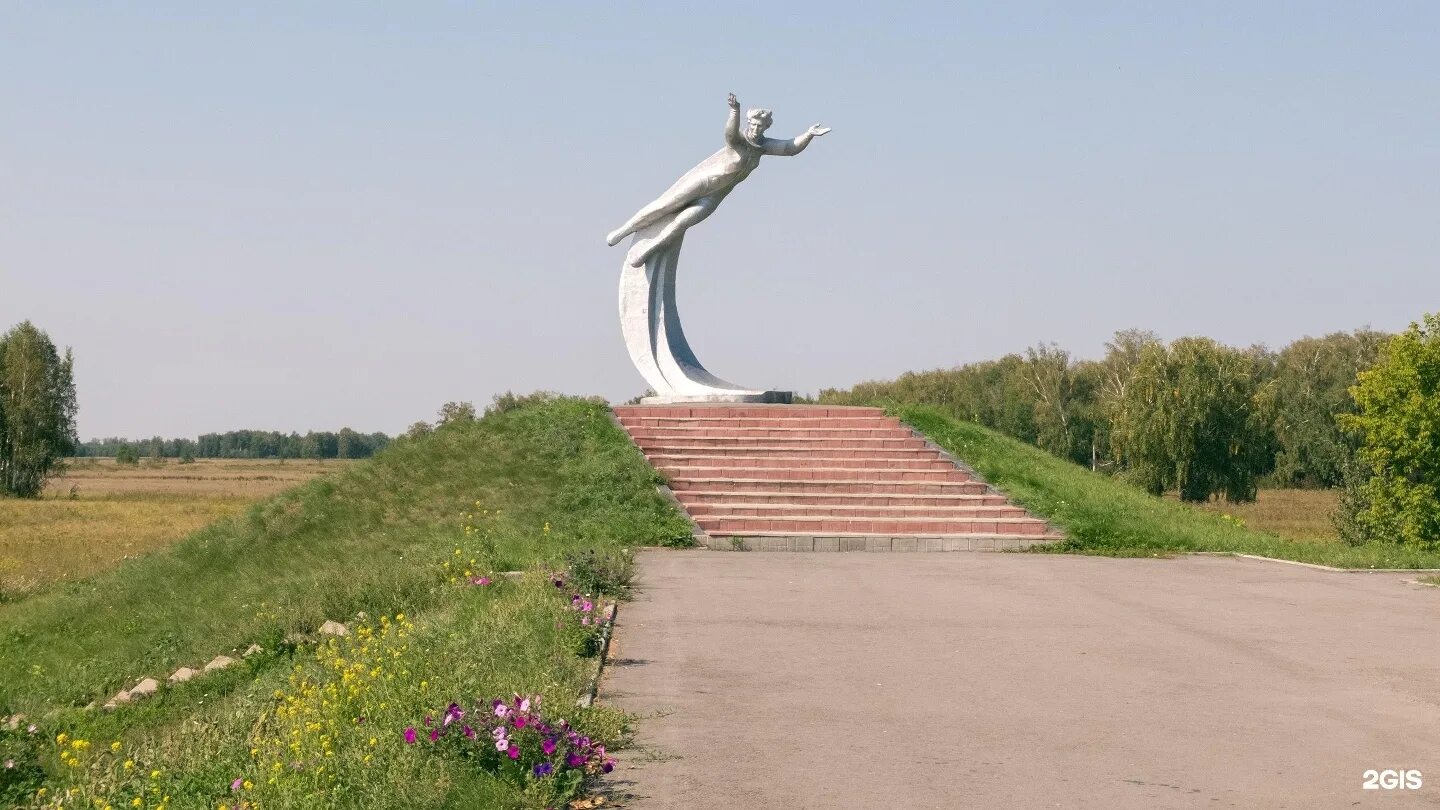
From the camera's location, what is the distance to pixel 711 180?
20.5m

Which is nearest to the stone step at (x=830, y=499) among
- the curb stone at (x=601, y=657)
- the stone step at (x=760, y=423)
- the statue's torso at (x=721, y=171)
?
the stone step at (x=760, y=423)

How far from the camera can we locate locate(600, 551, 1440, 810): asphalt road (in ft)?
18.4

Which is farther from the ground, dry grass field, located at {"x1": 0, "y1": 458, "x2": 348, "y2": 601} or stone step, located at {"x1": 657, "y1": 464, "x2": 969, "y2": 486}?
stone step, located at {"x1": 657, "y1": 464, "x2": 969, "y2": 486}

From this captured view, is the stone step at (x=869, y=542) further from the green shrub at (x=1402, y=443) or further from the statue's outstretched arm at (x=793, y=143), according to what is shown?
the green shrub at (x=1402, y=443)

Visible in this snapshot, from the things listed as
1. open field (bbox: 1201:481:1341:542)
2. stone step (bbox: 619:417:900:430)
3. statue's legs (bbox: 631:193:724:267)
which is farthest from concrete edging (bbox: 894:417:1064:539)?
open field (bbox: 1201:481:1341:542)

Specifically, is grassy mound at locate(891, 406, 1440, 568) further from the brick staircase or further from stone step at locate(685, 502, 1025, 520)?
stone step at locate(685, 502, 1025, 520)

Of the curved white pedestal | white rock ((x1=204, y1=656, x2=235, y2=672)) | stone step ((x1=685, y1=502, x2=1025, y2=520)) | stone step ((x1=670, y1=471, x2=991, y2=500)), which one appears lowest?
white rock ((x1=204, y1=656, x2=235, y2=672))

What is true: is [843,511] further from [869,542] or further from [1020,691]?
[1020,691]

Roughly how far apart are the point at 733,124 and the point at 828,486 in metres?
5.84

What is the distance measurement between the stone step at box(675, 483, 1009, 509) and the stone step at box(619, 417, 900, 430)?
2611mm

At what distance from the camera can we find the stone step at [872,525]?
620 inches

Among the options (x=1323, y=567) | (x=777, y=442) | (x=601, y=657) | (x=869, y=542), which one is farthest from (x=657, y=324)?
(x=601, y=657)

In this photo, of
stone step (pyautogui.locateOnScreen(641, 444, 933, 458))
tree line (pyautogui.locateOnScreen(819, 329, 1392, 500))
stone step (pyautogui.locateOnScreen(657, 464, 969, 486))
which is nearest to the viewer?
stone step (pyautogui.locateOnScreen(657, 464, 969, 486))

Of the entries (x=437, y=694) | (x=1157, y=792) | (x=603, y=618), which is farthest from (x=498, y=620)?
(x=1157, y=792)
